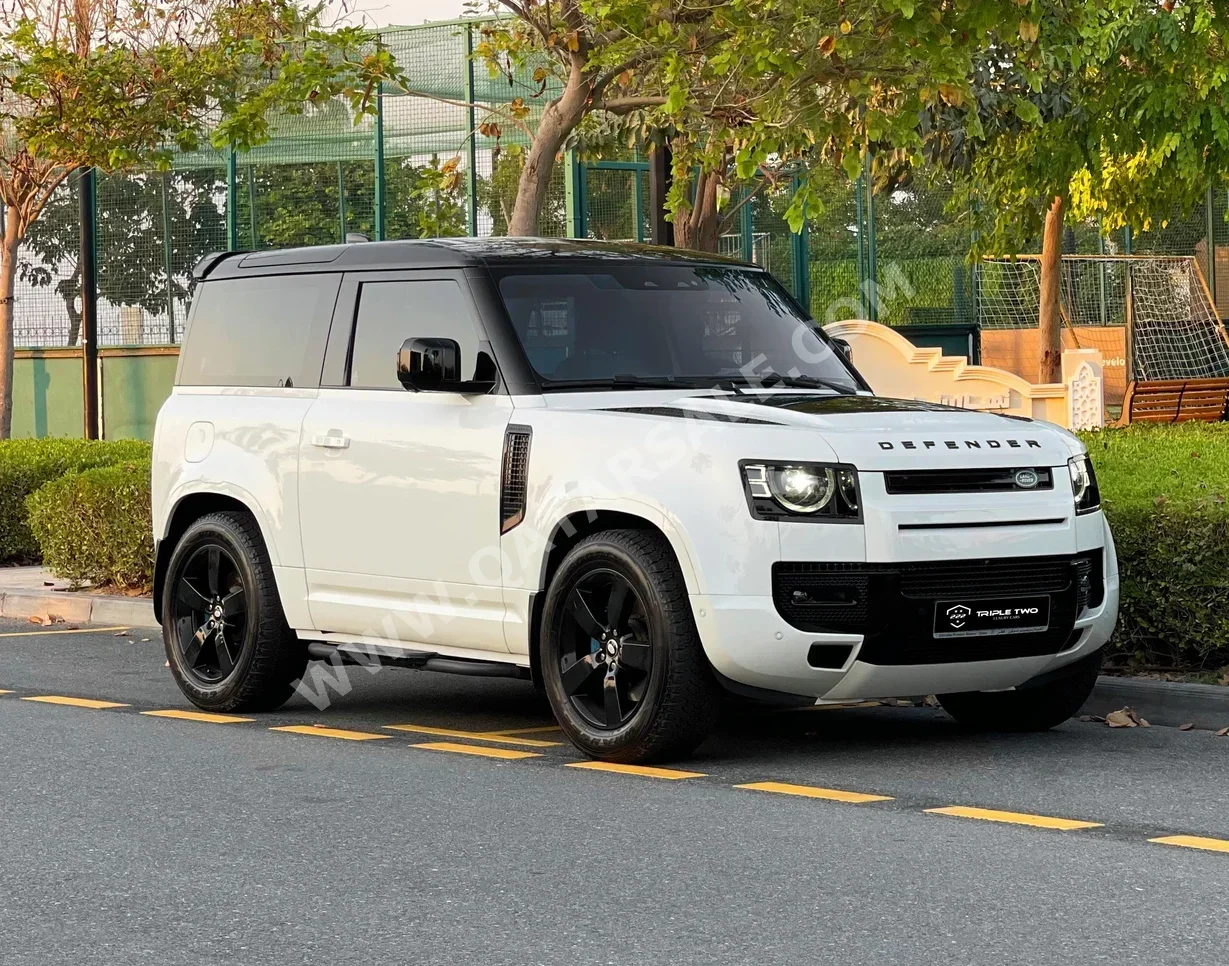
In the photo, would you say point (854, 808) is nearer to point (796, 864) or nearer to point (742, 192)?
point (796, 864)

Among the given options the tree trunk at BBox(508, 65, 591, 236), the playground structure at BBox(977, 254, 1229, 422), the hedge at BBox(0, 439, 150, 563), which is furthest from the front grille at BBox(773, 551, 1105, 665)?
the playground structure at BBox(977, 254, 1229, 422)

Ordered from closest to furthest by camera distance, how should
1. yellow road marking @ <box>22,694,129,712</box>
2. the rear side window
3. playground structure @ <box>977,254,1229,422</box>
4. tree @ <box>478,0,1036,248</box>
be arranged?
the rear side window → yellow road marking @ <box>22,694,129,712</box> → tree @ <box>478,0,1036,248</box> → playground structure @ <box>977,254,1229,422</box>

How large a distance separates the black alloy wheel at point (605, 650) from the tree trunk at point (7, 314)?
17.4m

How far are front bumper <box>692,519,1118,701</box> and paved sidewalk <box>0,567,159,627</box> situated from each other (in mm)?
6872

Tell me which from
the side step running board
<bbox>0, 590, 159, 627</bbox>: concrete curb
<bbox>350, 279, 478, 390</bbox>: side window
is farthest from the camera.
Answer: <bbox>0, 590, 159, 627</bbox>: concrete curb

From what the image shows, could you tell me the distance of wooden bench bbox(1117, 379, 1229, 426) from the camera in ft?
90.1

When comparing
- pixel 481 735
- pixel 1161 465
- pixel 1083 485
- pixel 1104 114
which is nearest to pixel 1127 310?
pixel 1104 114

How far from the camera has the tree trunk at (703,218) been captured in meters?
21.6

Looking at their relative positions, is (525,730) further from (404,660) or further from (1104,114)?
(1104,114)

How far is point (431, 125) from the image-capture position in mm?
25922

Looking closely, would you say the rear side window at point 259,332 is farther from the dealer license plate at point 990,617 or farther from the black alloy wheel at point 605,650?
the dealer license plate at point 990,617

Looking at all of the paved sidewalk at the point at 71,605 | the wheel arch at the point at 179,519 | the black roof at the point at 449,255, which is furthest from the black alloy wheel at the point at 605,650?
the paved sidewalk at the point at 71,605

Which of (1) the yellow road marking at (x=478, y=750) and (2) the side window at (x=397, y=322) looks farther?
(2) the side window at (x=397, y=322)

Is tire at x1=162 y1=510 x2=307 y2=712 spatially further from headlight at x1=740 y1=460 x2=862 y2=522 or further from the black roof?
headlight at x1=740 y1=460 x2=862 y2=522
